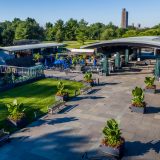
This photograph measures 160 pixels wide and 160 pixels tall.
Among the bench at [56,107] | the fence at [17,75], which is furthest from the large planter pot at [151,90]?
the fence at [17,75]

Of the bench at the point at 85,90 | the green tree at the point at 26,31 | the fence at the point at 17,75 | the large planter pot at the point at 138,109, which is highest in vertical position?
the green tree at the point at 26,31

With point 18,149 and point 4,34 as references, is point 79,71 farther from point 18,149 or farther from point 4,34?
point 4,34

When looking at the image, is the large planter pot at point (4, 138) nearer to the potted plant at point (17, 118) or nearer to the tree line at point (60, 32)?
the potted plant at point (17, 118)

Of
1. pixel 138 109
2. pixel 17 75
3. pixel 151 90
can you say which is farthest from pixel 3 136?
pixel 17 75

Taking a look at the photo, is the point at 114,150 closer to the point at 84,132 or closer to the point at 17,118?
the point at 84,132

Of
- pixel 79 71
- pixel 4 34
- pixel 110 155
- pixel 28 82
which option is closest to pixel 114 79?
pixel 79 71

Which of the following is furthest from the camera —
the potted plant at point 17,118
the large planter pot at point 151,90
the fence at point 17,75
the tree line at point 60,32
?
A: the tree line at point 60,32
